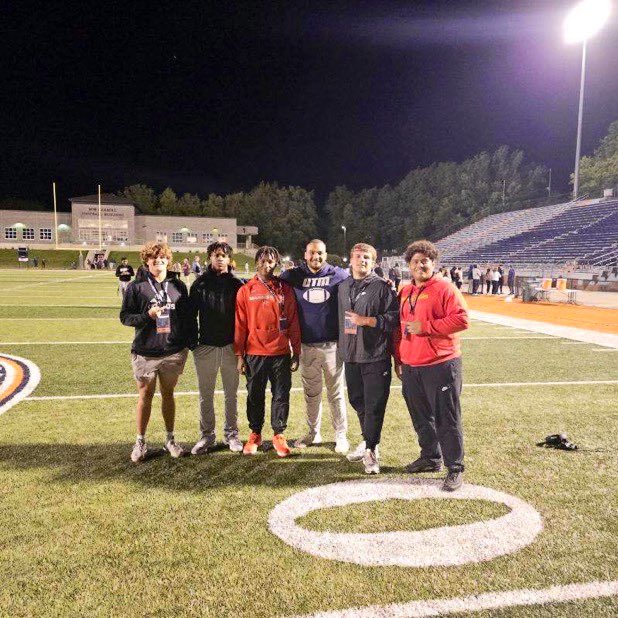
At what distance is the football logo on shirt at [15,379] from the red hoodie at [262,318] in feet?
10.3

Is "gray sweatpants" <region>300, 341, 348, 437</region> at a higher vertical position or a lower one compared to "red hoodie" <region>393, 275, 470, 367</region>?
lower

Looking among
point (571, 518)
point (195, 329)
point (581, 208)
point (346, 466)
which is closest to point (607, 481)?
point (571, 518)

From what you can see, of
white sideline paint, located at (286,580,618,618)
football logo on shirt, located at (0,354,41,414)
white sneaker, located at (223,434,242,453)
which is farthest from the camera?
football logo on shirt, located at (0,354,41,414)

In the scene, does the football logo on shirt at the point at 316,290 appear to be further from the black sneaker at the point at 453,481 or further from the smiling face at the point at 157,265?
the black sneaker at the point at 453,481

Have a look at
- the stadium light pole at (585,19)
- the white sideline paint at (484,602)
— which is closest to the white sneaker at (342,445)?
the white sideline paint at (484,602)

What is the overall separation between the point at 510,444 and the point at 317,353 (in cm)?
200

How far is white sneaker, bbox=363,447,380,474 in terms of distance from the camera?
404cm

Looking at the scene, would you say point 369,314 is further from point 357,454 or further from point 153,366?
point 153,366

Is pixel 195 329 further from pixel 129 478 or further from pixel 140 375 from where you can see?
pixel 129 478

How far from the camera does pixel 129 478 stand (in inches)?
154

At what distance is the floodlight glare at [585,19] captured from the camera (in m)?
32.1

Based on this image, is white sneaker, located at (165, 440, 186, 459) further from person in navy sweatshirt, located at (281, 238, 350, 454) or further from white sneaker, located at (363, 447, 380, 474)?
white sneaker, located at (363, 447, 380, 474)

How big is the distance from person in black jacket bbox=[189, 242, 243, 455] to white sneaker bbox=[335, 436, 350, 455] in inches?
34.8

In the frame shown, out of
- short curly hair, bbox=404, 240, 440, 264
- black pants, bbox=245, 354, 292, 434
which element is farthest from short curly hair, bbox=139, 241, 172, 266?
short curly hair, bbox=404, 240, 440, 264
